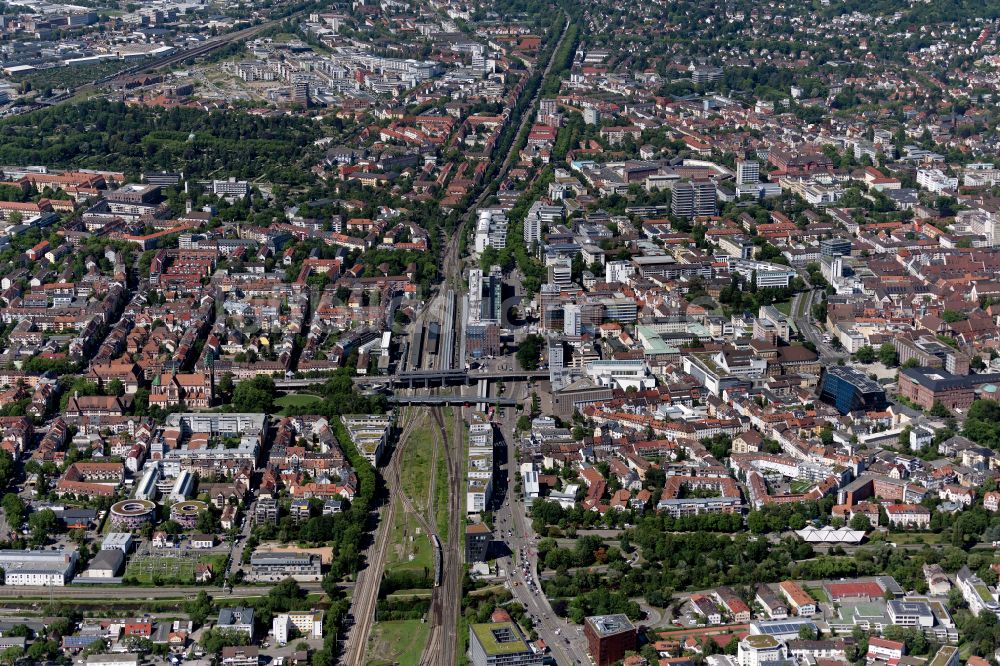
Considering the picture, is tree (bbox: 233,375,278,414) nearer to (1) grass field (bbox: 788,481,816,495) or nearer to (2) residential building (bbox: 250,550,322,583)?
(2) residential building (bbox: 250,550,322,583)

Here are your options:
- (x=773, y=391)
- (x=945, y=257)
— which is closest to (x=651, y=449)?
(x=773, y=391)

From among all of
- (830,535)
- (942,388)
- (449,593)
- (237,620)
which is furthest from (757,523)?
(237,620)

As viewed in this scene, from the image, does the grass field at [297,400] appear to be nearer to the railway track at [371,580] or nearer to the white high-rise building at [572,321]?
the railway track at [371,580]

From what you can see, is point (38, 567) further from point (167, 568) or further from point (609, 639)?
point (609, 639)

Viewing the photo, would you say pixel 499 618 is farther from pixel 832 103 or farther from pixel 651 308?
pixel 832 103

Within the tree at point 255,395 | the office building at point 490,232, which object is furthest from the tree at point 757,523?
the office building at point 490,232

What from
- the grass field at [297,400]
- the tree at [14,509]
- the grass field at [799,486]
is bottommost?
Result: the grass field at [297,400]

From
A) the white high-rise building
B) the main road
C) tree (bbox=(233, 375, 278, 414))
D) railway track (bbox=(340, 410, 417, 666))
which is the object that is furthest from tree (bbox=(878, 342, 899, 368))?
tree (bbox=(233, 375, 278, 414))
